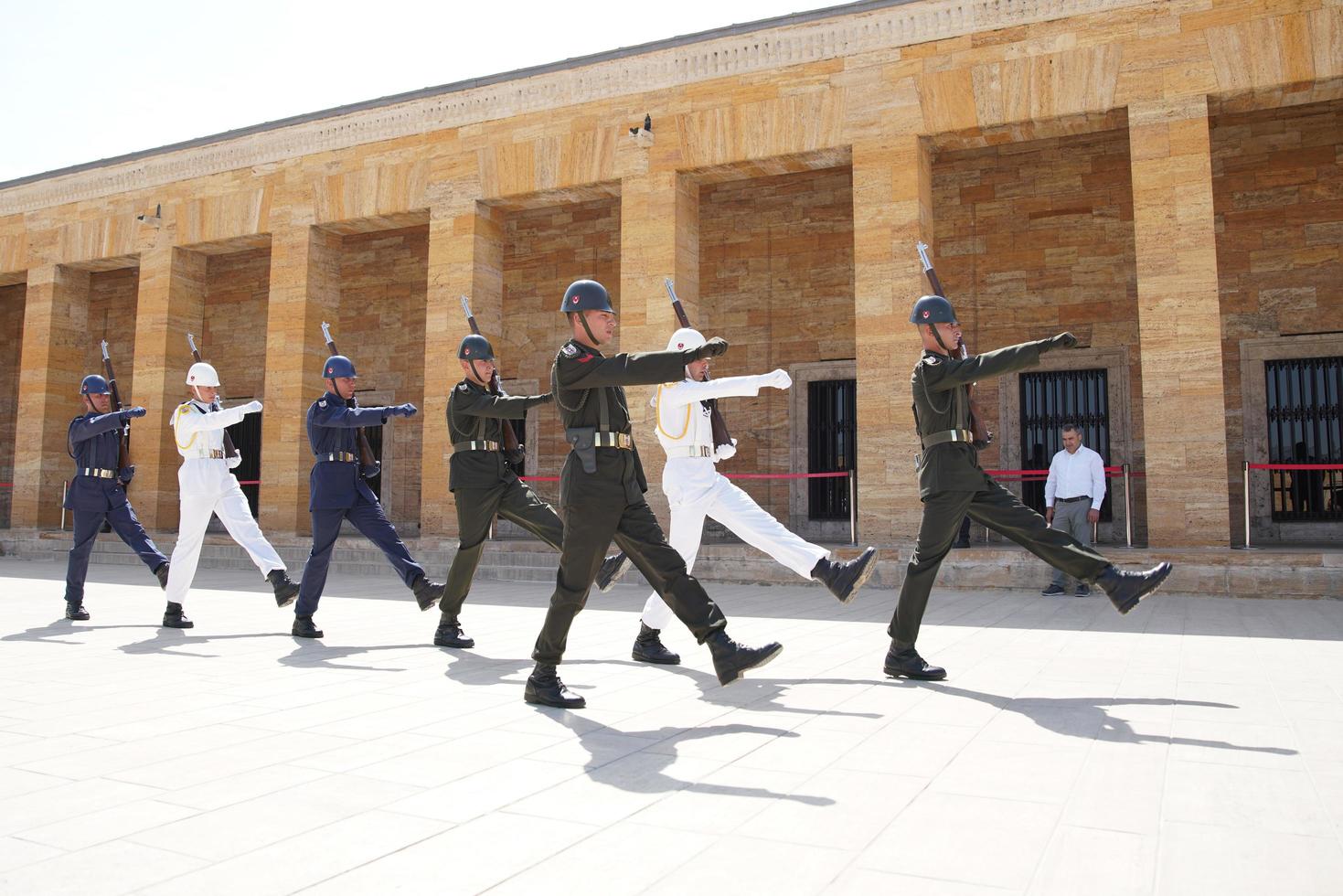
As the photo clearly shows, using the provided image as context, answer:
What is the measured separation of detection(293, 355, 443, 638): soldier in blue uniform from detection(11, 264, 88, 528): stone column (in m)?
12.6

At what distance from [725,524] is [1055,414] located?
9.29 m

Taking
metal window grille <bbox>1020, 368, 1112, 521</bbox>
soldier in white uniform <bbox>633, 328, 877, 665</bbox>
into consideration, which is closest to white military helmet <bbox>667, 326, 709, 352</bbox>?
soldier in white uniform <bbox>633, 328, 877, 665</bbox>

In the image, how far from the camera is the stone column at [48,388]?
54.2 feet

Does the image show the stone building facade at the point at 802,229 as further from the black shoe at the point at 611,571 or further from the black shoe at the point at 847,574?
the black shoe at the point at 847,574

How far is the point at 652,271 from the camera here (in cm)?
1199

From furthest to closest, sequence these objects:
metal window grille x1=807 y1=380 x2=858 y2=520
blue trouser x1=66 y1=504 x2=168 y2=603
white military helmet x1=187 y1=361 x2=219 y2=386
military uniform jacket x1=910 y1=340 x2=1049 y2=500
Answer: metal window grille x1=807 y1=380 x2=858 y2=520 < blue trouser x1=66 y1=504 x2=168 y2=603 < white military helmet x1=187 y1=361 x2=219 y2=386 < military uniform jacket x1=910 y1=340 x2=1049 y2=500

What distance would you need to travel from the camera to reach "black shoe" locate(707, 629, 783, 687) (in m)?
4.29

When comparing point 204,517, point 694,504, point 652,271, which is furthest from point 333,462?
point 652,271

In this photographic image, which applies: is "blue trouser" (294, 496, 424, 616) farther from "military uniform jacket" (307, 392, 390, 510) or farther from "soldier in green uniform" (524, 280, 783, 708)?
"soldier in green uniform" (524, 280, 783, 708)

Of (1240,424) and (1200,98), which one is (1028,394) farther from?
(1200,98)

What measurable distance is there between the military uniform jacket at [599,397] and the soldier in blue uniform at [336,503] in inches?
101

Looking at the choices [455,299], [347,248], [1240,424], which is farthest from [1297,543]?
[347,248]

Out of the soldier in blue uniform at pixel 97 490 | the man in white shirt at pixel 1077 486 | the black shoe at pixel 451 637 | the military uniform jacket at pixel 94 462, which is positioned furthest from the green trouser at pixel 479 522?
the man in white shirt at pixel 1077 486

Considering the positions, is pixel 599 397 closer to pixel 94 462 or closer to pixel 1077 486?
pixel 94 462
